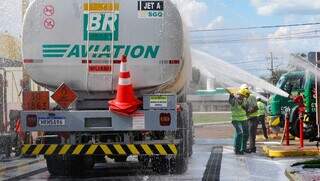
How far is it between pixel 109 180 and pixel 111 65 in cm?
212

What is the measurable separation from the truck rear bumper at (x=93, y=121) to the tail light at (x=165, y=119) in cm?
3

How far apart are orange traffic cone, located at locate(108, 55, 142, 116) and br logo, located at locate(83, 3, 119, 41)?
0.45 metres

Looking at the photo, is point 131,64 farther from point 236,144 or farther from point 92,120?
point 236,144

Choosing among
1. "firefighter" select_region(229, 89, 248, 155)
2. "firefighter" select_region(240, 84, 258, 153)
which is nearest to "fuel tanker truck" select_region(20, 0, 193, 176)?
"firefighter" select_region(229, 89, 248, 155)

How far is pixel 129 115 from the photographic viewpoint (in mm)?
8625

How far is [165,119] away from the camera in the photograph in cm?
866

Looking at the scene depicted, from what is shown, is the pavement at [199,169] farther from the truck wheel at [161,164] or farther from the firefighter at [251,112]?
the firefighter at [251,112]

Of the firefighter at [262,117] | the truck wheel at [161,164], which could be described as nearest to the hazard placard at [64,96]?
the truck wheel at [161,164]

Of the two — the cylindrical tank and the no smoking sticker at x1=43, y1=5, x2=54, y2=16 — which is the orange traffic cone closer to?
the cylindrical tank

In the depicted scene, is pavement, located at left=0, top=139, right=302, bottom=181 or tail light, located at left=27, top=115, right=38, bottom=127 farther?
pavement, located at left=0, top=139, right=302, bottom=181

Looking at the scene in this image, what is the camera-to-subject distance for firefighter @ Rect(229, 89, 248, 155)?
45.8 ft

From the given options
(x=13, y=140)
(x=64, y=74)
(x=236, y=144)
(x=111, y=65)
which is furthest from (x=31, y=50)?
(x=236, y=144)

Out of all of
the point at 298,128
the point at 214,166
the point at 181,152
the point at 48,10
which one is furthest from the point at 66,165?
the point at 298,128

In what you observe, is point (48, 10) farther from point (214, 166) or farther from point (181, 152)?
point (214, 166)
